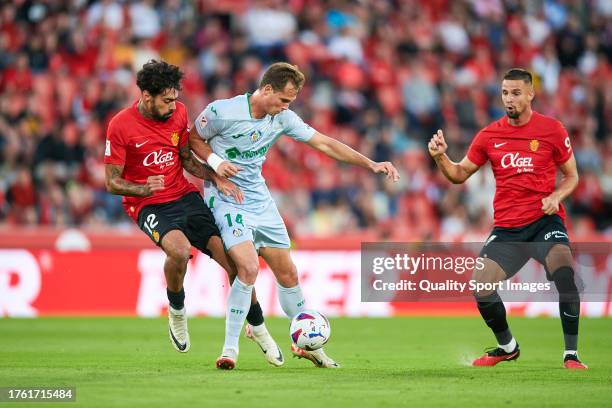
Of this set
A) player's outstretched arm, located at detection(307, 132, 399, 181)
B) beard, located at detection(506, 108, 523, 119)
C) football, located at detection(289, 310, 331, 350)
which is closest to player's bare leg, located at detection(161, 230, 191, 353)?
football, located at detection(289, 310, 331, 350)

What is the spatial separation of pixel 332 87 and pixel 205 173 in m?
12.5

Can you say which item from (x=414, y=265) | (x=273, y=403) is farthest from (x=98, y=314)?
(x=273, y=403)

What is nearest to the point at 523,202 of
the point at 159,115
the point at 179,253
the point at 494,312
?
the point at 494,312

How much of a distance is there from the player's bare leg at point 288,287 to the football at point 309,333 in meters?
0.29

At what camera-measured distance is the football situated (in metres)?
10.1

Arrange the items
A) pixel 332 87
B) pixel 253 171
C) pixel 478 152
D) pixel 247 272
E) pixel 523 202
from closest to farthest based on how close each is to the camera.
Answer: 1. pixel 247 272
2. pixel 253 171
3. pixel 523 202
4. pixel 478 152
5. pixel 332 87

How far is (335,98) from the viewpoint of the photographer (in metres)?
22.8

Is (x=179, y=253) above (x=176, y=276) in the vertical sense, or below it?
above

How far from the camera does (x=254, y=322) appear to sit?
1055 centimetres

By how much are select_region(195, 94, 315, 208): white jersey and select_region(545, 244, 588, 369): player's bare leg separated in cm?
254

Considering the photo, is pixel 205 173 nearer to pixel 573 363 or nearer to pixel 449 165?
pixel 449 165

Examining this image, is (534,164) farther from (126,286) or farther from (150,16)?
(150,16)

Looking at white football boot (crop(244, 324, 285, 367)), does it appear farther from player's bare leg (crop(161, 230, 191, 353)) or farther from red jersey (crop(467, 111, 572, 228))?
red jersey (crop(467, 111, 572, 228))

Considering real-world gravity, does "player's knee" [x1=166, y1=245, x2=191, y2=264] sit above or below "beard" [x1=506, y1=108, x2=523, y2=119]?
below
